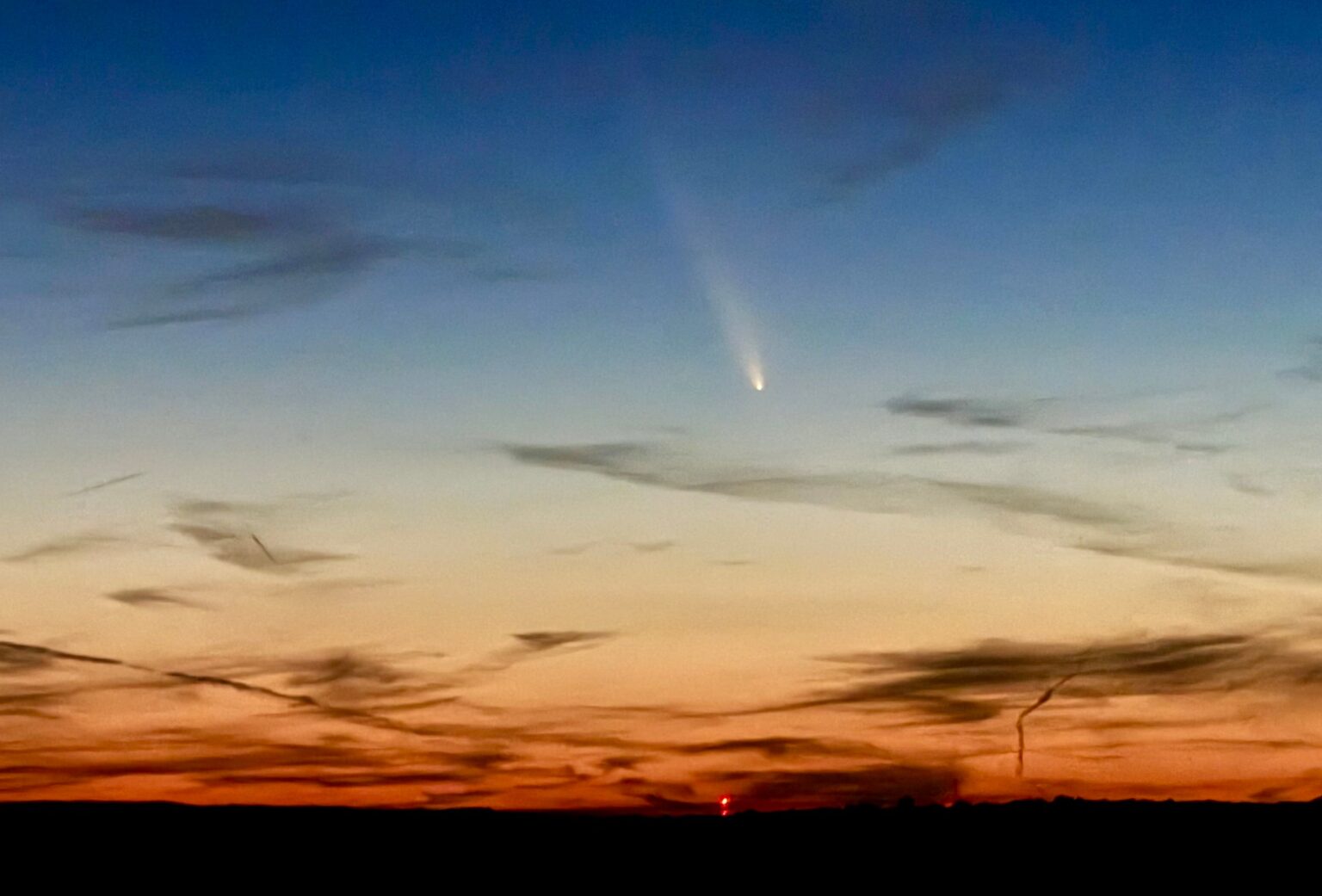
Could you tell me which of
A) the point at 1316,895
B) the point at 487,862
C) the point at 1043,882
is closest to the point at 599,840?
the point at 487,862

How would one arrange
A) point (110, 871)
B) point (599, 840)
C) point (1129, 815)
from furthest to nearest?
point (1129, 815) → point (599, 840) → point (110, 871)

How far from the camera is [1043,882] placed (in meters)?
69.2

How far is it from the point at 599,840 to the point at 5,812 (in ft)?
77.8

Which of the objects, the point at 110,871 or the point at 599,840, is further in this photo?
the point at 599,840

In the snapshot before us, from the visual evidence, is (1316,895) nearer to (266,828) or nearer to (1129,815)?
(1129,815)

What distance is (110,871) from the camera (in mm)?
66938

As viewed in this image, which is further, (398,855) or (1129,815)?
(1129,815)

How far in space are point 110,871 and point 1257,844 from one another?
43.2m

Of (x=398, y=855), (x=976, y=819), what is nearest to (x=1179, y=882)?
(x=976, y=819)

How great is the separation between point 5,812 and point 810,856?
31.7 m

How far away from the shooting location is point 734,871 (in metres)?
69.3

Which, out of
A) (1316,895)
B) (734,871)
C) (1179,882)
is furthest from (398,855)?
(1316,895)

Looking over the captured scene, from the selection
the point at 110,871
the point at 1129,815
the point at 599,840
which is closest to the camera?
the point at 110,871

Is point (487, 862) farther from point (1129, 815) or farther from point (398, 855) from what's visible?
point (1129, 815)
